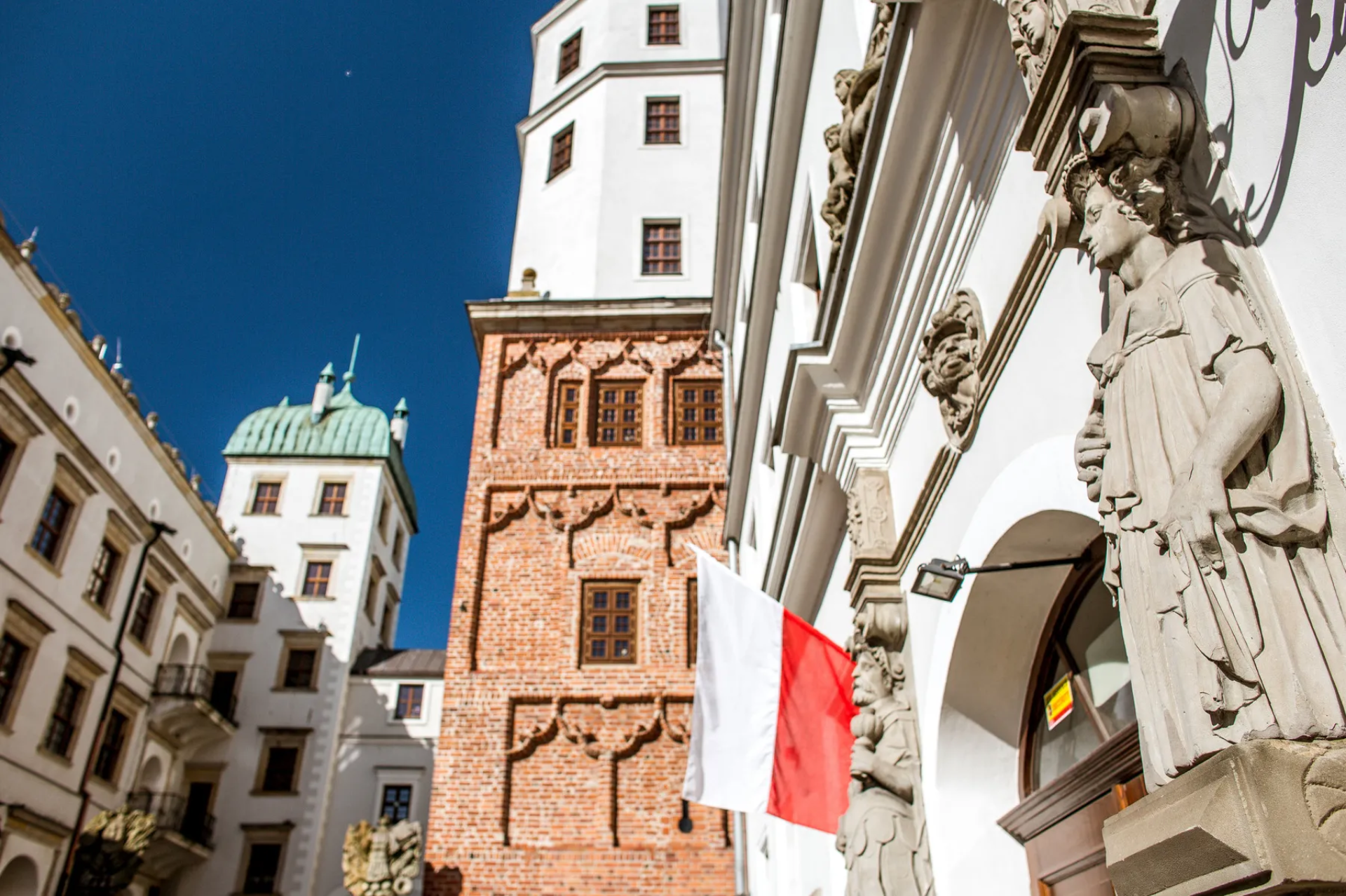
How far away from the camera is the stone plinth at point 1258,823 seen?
174cm

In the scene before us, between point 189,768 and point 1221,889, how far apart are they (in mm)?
30717

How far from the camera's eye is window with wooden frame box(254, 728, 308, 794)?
27641 millimetres

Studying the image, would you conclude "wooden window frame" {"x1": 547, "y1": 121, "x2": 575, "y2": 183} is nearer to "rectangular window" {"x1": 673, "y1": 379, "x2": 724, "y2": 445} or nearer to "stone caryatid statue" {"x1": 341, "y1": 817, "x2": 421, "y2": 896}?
"rectangular window" {"x1": 673, "y1": 379, "x2": 724, "y2": 445}

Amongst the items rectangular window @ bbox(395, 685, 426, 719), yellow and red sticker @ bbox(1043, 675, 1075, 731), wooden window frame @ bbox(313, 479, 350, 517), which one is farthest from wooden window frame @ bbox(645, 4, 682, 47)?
yellow and red sticker @ bbox(1043, 675, 1075, 731)

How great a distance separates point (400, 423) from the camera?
41.3 m

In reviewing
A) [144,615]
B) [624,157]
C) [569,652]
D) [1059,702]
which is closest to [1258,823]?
[1059,702]

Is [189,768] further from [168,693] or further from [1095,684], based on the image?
[1095,684]

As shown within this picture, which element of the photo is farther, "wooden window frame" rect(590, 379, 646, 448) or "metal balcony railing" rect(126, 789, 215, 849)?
"metal balcony railing" rect(126, 789, 215, 849)

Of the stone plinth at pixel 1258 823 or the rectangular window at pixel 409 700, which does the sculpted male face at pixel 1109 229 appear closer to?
the stone plinth at pixel 1258 823

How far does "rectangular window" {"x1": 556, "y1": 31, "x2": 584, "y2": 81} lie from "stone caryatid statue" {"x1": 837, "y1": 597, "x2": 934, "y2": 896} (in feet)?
64.3

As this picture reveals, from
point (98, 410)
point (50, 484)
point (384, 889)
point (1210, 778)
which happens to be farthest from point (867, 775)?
point (98, 410)

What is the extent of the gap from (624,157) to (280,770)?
64.5 feet

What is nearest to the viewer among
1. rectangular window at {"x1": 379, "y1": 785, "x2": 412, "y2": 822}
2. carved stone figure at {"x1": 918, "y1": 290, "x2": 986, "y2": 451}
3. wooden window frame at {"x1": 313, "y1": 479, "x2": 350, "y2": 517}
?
carved stone figure at {"x1": 918, "y1": 290, "x2": 986, "y2": 451}

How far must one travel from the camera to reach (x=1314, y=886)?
68.3 inches
